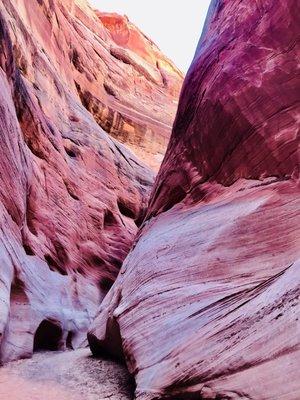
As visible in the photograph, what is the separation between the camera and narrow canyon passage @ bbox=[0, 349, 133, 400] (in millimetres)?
4031

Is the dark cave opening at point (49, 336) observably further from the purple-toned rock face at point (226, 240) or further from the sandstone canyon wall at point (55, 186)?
the purple-toned rock face at point (226, 240)

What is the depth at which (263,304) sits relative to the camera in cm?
331

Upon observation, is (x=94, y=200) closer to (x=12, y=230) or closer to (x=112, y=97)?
(x=12, y=230)

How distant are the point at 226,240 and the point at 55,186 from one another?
787cm

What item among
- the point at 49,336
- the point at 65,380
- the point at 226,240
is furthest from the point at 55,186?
the point at 226,240

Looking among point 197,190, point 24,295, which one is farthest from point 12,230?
point 197,190

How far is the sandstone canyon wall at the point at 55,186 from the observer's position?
7.63 metres

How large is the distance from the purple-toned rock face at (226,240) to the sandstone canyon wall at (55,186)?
2.27 m

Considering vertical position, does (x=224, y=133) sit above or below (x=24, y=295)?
above

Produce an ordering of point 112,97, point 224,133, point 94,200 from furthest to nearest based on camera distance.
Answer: point 112,97 < point 94,200 < point 224,133

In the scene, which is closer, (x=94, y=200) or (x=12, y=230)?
(x=12, y=230)

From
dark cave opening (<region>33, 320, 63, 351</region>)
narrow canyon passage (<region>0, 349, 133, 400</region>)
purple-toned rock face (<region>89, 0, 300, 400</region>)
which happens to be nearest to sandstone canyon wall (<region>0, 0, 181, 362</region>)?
dark cave opening (<region>33, 320, 63, 351</region>)

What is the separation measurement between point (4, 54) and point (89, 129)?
22.5 feet

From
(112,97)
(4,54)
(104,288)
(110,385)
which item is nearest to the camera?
(110,385)
